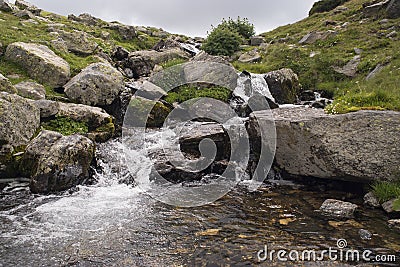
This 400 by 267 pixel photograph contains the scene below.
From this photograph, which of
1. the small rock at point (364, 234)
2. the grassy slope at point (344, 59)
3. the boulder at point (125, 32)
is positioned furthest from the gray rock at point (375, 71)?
the boulder at point (125, 32)

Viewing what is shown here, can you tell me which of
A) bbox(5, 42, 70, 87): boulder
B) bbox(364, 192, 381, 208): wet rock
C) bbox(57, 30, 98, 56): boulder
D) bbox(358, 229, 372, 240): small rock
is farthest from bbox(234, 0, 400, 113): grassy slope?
bbox(5, 42, 70, 87): boulder

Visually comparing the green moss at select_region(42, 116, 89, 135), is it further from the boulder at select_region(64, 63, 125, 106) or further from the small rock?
the small rock

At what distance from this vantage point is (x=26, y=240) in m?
7.16

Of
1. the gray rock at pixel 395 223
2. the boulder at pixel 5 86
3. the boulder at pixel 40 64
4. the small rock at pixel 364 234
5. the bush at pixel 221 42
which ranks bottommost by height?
the small rock at pixel 364 234

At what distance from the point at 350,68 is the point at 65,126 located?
67.1ft

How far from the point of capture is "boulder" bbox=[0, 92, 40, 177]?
10.8 meters

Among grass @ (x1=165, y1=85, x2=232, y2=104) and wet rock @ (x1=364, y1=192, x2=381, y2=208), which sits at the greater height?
grass @ (x1=165, y1=85, x2=232, y2=104)

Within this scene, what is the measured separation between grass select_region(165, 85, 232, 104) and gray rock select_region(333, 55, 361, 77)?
31.7ft

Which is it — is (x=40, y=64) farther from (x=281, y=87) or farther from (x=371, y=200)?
(x=371, y=200)

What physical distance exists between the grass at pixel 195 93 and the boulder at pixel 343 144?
820 centimetres

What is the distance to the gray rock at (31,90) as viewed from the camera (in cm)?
1458

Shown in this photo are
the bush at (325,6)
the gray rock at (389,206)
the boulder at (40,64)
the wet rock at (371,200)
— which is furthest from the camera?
the bush at (325,6)

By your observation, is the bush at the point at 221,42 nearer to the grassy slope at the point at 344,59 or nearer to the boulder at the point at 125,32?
the grassy slope at the point at 344,59

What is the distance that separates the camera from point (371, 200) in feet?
30.5
